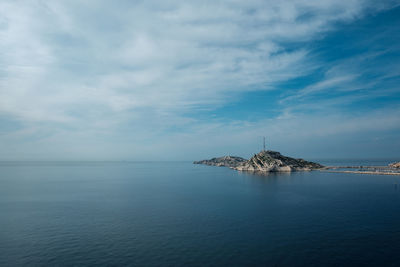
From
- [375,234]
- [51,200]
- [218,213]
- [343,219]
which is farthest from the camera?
[51,200]

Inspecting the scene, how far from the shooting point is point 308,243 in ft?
125

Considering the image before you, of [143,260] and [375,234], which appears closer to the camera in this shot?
[143,260]

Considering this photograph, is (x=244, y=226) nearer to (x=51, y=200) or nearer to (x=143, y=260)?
(x=143, y=260)

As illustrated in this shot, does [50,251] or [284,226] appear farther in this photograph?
[284,226]

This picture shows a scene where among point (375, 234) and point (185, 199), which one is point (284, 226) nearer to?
point (375, 234)

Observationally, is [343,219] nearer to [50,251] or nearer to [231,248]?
[231,248]

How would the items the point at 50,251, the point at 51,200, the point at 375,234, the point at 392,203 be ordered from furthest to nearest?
the point at 51,200
the point at 392,203
the point at 375,234
the point at 50,251

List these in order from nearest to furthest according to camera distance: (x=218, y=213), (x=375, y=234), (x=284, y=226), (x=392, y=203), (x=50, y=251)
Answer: (x=50, y=251) < (x=375, y=234) < (x=284, y=226) < (x=218, y=213) < (x=392, y=203)

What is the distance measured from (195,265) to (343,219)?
37.7m

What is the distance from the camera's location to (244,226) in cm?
4800

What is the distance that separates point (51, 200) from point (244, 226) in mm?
66249

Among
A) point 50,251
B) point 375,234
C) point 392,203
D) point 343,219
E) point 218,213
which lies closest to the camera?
point 50,251

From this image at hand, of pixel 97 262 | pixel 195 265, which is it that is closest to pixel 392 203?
pixel 195 265

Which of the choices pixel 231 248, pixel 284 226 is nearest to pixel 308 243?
pixel 284 226
